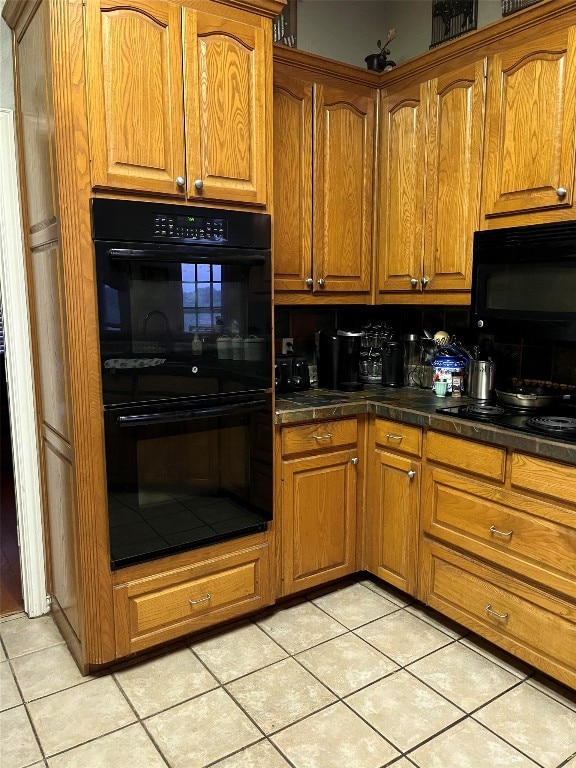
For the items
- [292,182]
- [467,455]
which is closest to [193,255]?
[292,182]

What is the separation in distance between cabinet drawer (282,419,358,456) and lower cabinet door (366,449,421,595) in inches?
6.2

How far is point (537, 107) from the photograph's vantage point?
205 cm

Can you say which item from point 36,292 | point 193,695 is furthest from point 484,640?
point 36,292

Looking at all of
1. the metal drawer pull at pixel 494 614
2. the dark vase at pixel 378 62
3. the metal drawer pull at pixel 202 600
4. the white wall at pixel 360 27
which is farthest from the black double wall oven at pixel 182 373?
the white wall at pixel 360 27

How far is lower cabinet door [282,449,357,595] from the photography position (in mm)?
2346

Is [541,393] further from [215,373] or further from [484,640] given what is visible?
[215,373]

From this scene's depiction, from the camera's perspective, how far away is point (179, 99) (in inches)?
73.7

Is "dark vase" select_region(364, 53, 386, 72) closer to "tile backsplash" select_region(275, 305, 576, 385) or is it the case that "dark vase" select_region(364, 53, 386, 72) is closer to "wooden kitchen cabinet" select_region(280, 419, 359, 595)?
"tile backsplash" select_region(275, 305, 576, 385)

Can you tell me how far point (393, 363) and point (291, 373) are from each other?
55 cm

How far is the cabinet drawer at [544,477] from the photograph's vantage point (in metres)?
1.77

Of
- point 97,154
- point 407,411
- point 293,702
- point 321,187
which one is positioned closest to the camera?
point 97,154

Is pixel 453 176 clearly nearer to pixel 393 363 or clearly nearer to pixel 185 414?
pixel 393 363

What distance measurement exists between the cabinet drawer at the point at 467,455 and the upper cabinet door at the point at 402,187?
771mm

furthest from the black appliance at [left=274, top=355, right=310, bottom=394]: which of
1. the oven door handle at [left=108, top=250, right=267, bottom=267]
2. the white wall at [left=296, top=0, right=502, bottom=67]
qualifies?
the white wall at [left=296, top=0, right=502, bottom=67]
